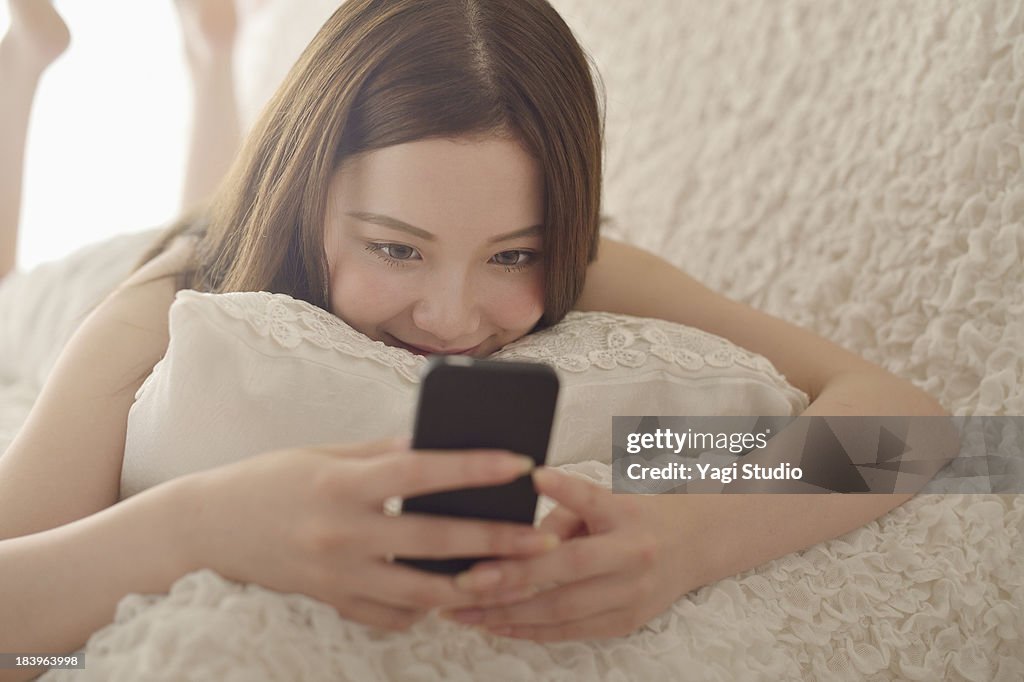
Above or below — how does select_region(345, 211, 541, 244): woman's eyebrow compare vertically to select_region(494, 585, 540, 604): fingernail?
above

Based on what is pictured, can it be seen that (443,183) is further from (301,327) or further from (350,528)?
(350,528)

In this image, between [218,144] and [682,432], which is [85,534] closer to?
[682,432]

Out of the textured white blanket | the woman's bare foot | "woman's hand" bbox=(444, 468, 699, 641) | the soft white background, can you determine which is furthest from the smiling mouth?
the soft white background

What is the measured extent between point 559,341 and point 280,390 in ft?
1.05

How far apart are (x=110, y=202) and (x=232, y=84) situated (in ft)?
2.87

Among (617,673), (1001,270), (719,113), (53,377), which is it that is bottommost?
(617,673)

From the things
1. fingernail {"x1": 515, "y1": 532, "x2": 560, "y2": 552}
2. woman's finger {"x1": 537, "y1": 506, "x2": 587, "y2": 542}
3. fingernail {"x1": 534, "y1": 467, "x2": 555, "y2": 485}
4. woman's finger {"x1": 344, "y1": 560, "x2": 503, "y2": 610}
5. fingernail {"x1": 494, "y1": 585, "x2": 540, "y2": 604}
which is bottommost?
fingernail {"x1": 494, "y1": 585, "x2": 540, "y2": 604}

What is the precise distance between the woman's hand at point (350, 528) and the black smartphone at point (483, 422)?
12mm

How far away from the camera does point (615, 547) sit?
0.66 metres

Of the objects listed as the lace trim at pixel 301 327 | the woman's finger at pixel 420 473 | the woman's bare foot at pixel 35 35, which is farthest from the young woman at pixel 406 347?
the woman's bare foot at pixel 35 35

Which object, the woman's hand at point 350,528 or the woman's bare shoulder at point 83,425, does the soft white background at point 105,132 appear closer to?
the woman's bare shoulder at point 83,425

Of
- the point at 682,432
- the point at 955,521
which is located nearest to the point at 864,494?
the point at 955,521

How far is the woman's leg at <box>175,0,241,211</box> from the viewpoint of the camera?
2250 millimetres

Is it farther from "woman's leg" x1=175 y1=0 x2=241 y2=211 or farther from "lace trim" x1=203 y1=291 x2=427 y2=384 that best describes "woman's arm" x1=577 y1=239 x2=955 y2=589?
"woman's leg" x1=175 y1=0 x2=241 y2=211
